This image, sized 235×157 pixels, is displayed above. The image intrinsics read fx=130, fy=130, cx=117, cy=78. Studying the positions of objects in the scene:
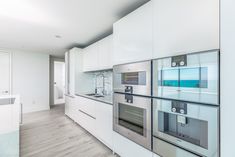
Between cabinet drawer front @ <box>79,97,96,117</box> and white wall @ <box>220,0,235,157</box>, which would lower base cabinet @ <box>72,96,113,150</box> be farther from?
white wall @ <box>220,0,235,157</box>

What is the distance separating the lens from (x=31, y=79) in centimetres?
524

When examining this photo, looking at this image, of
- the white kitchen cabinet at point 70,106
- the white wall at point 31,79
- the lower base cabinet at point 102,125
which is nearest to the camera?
the lower base cabinet at point 102,125

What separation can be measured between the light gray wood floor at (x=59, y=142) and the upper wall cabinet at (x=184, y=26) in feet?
6.49

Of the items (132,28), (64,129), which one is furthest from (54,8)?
Result: (64,129)

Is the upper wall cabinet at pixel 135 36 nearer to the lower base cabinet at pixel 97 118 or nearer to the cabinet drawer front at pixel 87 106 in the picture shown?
the lower base cabinet at pixel 97 118

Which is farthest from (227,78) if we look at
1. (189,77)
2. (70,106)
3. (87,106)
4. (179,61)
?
(70,106)

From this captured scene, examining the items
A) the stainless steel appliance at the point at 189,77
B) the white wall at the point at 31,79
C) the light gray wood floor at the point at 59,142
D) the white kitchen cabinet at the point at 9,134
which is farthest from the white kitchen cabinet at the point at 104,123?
the white wall at the point at 31,79

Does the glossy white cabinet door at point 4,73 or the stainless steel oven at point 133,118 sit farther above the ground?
the glossy white cabinet door at point 4,73

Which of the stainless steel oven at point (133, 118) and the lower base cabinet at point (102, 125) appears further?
Answer: the lower base cabinet at point (102, 125)

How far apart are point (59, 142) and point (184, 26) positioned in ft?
9.51

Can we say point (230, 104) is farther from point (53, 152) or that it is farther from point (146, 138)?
point (53, 152)

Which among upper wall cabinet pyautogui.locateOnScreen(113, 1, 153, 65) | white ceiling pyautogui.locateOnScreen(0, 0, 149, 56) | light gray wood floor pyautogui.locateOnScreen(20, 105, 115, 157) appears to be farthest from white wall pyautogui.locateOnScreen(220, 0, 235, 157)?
light gray wood floor pyautogui.locateOnScreen(20, 105, 115, 157)

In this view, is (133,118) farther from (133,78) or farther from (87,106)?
(87,106)

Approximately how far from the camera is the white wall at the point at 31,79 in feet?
16.1
